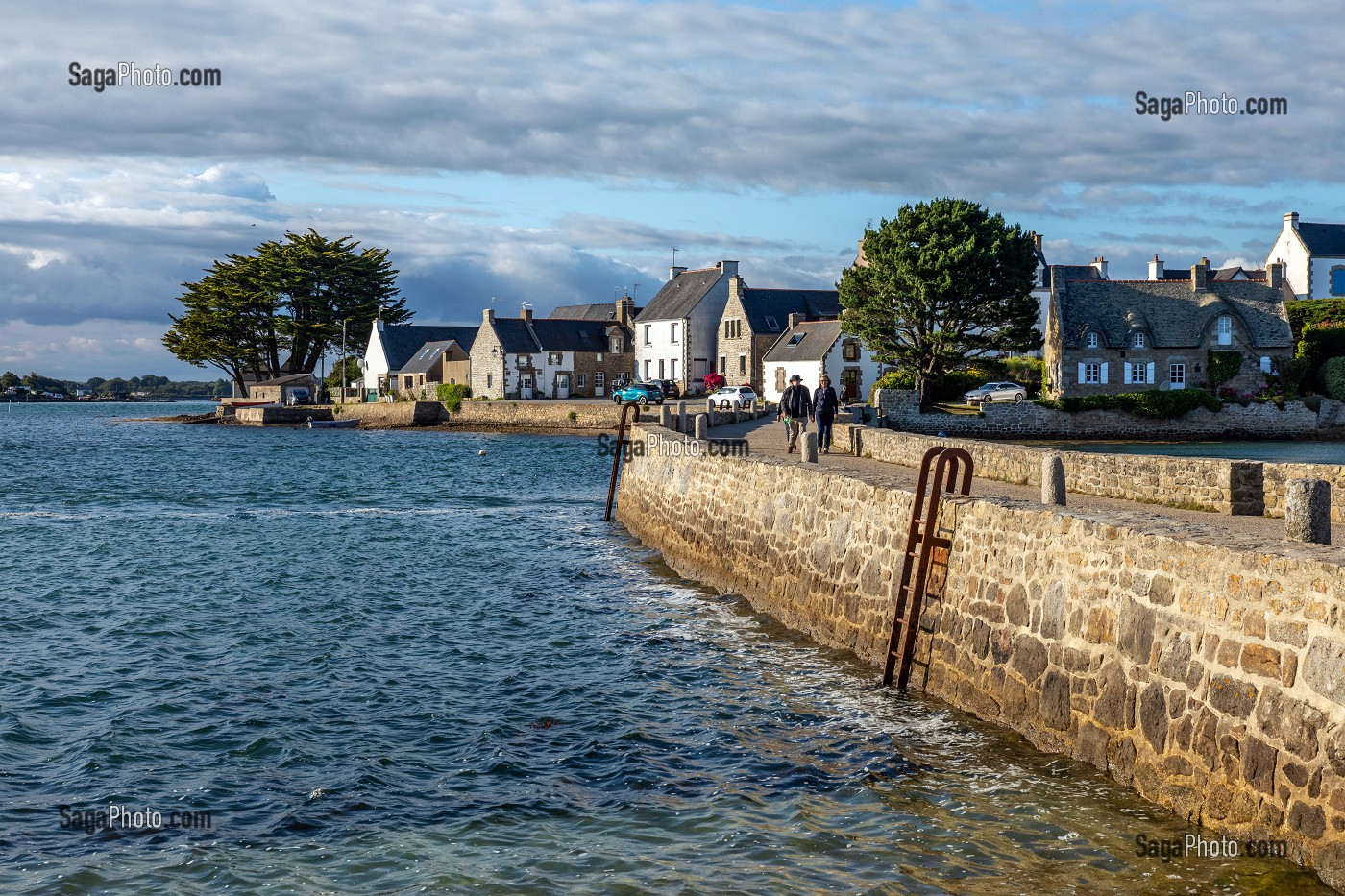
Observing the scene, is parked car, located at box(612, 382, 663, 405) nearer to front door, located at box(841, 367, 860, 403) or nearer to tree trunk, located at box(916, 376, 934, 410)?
front door, located at box(841, 367, 860, 403)

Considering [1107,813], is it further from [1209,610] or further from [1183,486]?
[1183,486]

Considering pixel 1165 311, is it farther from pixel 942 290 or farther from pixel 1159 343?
pixel 942 290

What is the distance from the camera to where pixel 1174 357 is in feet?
227

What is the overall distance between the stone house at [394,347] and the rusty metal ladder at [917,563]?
93772 millimetres

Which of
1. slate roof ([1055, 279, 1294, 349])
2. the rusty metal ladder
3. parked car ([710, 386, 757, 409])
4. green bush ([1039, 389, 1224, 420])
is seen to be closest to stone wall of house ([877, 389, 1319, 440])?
green bush ([1039, 389, 1224, 420])

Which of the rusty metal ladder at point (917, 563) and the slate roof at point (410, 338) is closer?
the rusty metal ladder at point (917, 563)

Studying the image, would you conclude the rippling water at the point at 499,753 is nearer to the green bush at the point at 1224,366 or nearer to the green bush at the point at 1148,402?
the green bush at the point at 1148,402

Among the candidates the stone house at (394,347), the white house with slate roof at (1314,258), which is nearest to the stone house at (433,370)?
the stone house at (394,347)

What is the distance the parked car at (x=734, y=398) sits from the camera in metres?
64.6

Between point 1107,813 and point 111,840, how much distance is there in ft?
25.6

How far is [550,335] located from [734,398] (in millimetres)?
34211

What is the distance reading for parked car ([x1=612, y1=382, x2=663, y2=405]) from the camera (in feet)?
246

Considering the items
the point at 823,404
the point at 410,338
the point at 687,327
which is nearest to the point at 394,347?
the point at 410,338

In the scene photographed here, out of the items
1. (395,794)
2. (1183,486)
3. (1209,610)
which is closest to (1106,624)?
(1209,610)
